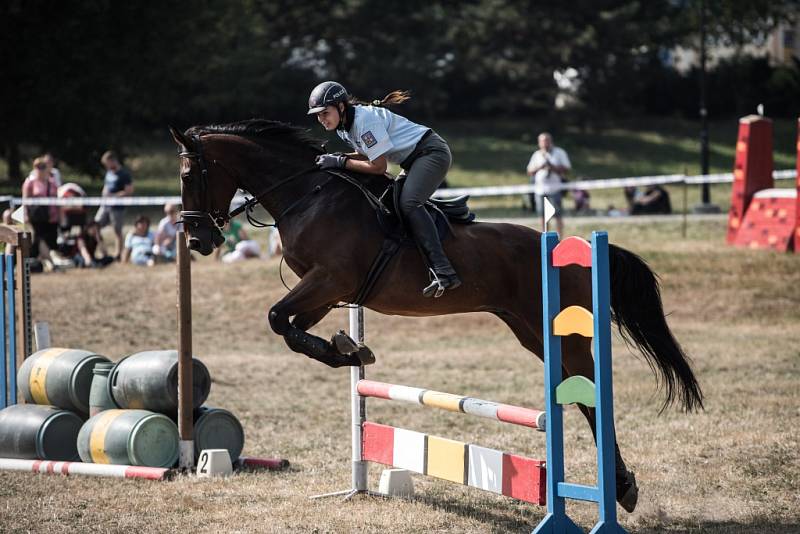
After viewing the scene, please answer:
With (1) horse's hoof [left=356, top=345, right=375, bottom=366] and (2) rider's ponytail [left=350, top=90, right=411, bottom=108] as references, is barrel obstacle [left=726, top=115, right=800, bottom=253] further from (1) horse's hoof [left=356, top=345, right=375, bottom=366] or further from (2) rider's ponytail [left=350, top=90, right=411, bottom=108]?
(1) horse's hoof [left=356, top=345, right=375, bottom=366]

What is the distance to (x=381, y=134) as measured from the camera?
19.8 ft

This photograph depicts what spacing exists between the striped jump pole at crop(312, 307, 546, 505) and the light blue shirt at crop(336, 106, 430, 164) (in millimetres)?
1034

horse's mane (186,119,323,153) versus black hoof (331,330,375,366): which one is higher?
horse's mane (186,119,323,153)

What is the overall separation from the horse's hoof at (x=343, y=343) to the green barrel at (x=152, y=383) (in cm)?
168

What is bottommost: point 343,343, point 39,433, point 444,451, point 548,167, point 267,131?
point 39,433

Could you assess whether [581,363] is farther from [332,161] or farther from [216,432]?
[216,432]

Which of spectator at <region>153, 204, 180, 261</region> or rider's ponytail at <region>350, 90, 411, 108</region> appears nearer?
rider's ponytail at <region>350, 90, 411, 108</region>

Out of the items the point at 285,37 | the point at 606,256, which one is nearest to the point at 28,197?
the point at 606,256

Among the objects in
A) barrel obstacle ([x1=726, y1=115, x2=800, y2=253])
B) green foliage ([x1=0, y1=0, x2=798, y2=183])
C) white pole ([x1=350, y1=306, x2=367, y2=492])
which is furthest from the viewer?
green foliage ([x1=0, y1=0, x2=798, y2=183])

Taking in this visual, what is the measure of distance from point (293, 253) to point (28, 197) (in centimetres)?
1248

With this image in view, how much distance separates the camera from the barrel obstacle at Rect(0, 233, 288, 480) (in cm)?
703

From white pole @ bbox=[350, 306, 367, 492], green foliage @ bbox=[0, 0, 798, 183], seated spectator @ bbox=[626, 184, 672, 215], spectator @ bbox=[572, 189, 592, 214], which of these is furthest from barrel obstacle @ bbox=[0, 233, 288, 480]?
green foliage @ bbox=[0, 0, 798, 183]

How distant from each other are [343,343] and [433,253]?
73 cm

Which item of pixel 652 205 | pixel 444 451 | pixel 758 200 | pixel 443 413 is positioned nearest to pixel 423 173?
pixel 444 451
